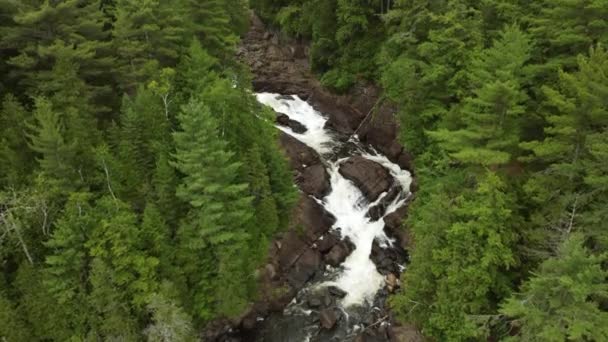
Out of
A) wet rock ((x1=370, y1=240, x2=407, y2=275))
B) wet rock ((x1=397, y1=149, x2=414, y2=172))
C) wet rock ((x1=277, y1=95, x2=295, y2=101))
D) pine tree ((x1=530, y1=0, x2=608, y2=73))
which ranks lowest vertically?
wet rock ((x1=370, y1=240, x2=407, y2=275))

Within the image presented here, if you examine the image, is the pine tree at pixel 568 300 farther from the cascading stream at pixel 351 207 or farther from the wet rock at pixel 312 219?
the wet rock at pixel 312 219

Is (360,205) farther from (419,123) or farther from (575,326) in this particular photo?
(575,326)

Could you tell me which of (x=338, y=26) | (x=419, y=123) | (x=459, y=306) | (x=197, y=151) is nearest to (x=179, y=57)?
(x=197, y=151)

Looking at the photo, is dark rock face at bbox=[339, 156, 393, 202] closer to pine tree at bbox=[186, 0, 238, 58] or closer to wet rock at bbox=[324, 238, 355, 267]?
wet rock at bbox=[324, 238, 355, 267]

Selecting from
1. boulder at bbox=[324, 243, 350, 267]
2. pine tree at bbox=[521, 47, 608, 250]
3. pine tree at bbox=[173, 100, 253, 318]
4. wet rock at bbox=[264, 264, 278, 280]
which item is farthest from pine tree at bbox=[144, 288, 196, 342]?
pine tree at bbox=[521, 47, 608, 250]

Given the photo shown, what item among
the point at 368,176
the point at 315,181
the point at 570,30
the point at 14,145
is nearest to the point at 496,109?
the point at 570,30

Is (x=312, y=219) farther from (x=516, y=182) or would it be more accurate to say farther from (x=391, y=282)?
(x=516, y=182)
